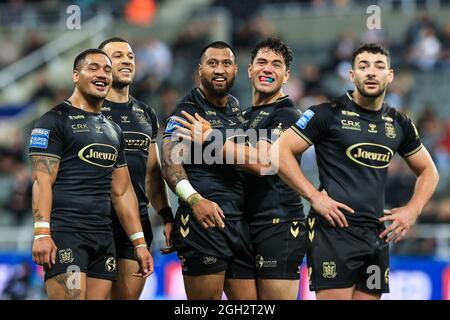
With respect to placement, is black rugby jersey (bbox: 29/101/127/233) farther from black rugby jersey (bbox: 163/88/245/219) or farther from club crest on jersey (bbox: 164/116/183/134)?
black rugby jersey (bbox: 163/88/245/219)

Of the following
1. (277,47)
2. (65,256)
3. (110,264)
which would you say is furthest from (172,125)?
(65,256)

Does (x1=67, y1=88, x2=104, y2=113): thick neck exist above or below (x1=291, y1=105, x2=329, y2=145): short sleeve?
above

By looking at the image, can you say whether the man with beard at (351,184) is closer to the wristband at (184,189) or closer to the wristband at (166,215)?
the wristband at (184,189)

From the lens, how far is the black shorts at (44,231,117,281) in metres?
7.30

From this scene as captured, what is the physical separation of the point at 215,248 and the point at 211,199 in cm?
40

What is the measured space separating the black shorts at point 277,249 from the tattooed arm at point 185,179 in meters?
0.43

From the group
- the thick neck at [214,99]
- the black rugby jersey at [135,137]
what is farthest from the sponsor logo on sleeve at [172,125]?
the black rugby jersey at [135,137]

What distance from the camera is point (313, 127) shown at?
→ 7.53 metres

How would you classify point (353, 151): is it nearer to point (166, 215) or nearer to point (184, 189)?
point (184, 189)

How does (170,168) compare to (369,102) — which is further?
(170,168)

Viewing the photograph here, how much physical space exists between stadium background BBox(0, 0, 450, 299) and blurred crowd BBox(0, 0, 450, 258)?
24 mm

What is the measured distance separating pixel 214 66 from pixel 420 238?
6.64 meters

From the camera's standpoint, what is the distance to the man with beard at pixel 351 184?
7.43 metres

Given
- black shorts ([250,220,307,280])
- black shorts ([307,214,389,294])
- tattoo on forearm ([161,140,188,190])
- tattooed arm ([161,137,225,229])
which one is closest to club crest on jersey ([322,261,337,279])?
black shorts ([307,214,389,294])
